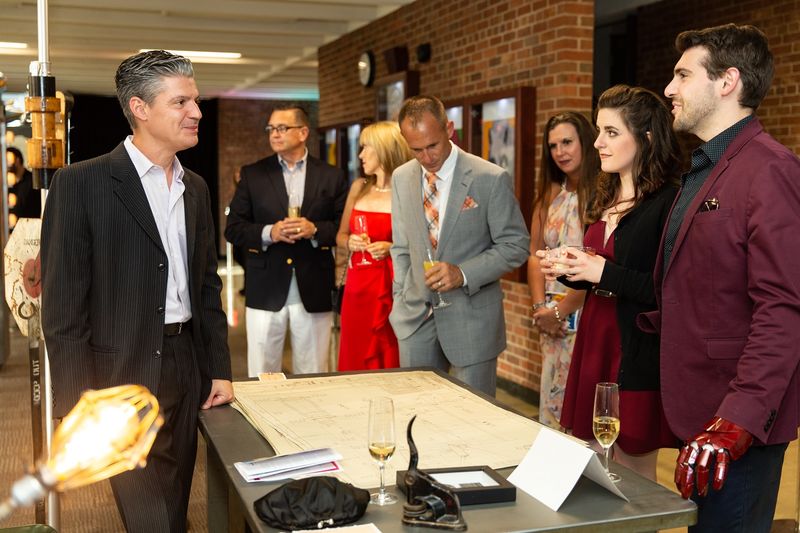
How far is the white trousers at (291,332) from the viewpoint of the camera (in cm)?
451

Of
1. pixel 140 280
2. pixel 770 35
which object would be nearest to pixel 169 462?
pixel 140 280

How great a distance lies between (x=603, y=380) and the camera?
2660 mm

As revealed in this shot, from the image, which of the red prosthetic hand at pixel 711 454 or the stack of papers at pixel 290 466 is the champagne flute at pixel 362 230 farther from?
the red prosthetic hand at pixel 711 454

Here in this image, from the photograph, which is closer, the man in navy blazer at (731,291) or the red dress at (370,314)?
the man in navy blazer at (731,291)

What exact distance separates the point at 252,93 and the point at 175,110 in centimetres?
1476

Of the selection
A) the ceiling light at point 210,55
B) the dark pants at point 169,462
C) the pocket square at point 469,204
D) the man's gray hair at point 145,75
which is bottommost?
the dark pants at point 169,462

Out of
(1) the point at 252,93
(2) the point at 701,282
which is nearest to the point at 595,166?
(2) the point at 701,282

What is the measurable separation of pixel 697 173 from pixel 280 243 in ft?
8.80

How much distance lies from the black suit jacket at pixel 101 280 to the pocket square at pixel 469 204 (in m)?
1.40

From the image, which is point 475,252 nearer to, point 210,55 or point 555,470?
point 555,470

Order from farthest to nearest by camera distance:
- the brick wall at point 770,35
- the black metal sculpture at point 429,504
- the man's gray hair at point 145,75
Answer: the brick wall at point 770,35 < the man's gray hair at point 145,75 < the black metal sculpture at point 429,504

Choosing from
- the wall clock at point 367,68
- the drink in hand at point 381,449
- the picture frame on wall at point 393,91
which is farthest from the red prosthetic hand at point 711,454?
the wall clock at point 367,68

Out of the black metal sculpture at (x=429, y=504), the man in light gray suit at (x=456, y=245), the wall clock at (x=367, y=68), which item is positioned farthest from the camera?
the wall clock at (x=367, y=68)

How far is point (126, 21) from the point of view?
8.18 meters
